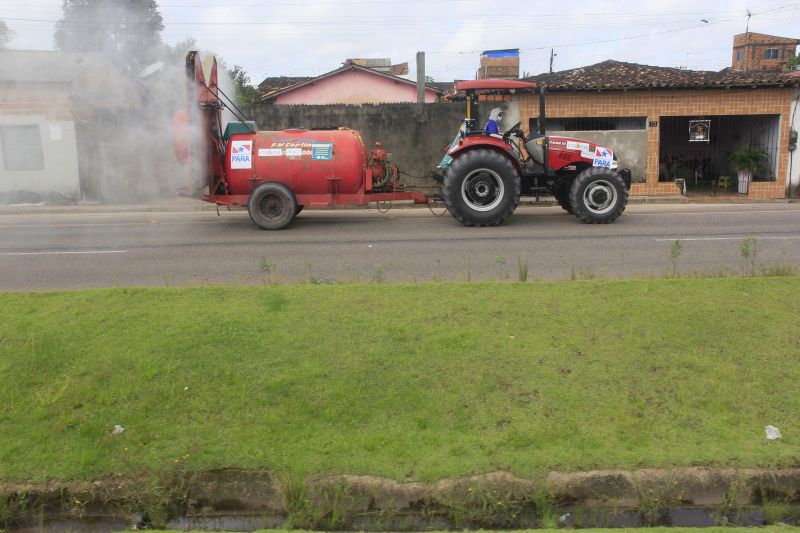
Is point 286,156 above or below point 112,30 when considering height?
below

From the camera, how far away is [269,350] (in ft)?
17.8

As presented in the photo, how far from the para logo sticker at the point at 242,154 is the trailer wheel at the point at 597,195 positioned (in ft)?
20.2

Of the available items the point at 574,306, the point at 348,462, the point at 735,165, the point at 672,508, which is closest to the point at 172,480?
the point at 348,462

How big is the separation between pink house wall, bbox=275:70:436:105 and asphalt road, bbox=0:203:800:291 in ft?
48.6

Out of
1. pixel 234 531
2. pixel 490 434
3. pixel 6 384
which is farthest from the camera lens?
pixel 6 384

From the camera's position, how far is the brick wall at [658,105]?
21031mm

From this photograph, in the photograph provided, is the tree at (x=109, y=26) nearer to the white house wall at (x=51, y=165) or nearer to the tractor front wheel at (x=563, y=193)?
the white house wall at (x=51, y=165)

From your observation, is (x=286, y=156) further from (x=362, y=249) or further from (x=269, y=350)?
(x=269, y=350)

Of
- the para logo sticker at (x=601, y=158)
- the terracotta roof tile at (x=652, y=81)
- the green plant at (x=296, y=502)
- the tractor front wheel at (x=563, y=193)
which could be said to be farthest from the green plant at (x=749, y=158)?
the green plant at (x=296, y=502)

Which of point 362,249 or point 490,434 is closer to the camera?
point 490,434

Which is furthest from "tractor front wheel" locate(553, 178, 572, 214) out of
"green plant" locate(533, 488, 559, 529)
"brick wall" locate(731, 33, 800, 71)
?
"brick wall" locate(731, 33, 800, 71)

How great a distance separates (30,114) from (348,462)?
15.7ft

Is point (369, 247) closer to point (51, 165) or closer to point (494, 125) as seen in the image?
point (494, 125)

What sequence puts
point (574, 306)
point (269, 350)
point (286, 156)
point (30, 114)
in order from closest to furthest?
point (269, 350), point (574, 306), point (30, 114), point (286, 156)
